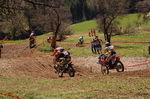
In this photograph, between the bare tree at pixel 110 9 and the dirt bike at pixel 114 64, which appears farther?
the bare tree at pixel 110 9

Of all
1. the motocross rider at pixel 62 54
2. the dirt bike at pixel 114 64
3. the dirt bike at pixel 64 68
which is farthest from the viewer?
the dirt bike at pixel 114 64

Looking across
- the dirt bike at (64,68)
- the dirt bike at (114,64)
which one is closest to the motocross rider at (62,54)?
the dirt bike at (64,68)

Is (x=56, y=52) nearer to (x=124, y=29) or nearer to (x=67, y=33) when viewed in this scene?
(x=67, y=33)

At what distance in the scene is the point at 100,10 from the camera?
31016mm

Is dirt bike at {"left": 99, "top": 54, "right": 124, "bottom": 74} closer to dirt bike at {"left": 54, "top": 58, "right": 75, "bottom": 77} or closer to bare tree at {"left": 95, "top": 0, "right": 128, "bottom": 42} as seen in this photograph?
dirt bike at {"left": 54, "top": 58, "right": 75, "bottom": 77}

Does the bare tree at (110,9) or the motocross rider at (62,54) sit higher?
the bare tree at (110,9)

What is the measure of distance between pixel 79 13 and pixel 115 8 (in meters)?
103

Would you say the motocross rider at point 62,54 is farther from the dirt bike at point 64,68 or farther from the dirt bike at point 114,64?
the dirt bike at point 114,64

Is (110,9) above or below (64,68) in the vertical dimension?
above

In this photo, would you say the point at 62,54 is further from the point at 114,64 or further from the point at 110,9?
the point at 110,9

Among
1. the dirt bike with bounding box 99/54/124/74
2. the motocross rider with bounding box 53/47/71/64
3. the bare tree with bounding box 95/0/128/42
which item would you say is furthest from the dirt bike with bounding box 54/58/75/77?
the bare tree with bounding box 95/0/128/42

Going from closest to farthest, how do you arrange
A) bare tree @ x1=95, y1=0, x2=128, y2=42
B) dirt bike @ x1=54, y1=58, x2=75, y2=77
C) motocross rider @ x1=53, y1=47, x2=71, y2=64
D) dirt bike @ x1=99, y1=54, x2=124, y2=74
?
dirt bike @ x1=54, y1=58, x2=75, y2=77 → motocross rider @ x1=53, y1=47, x2=71, y2=64 → dirt bike @ x1=99, y1=54, x2=124, y2=74 → bare tree @ x1=95, y1=0, x2=128, y2=42

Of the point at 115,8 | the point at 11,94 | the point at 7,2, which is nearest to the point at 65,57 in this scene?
the point at 11,94

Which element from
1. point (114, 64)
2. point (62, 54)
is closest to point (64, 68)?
point (62, 54)
